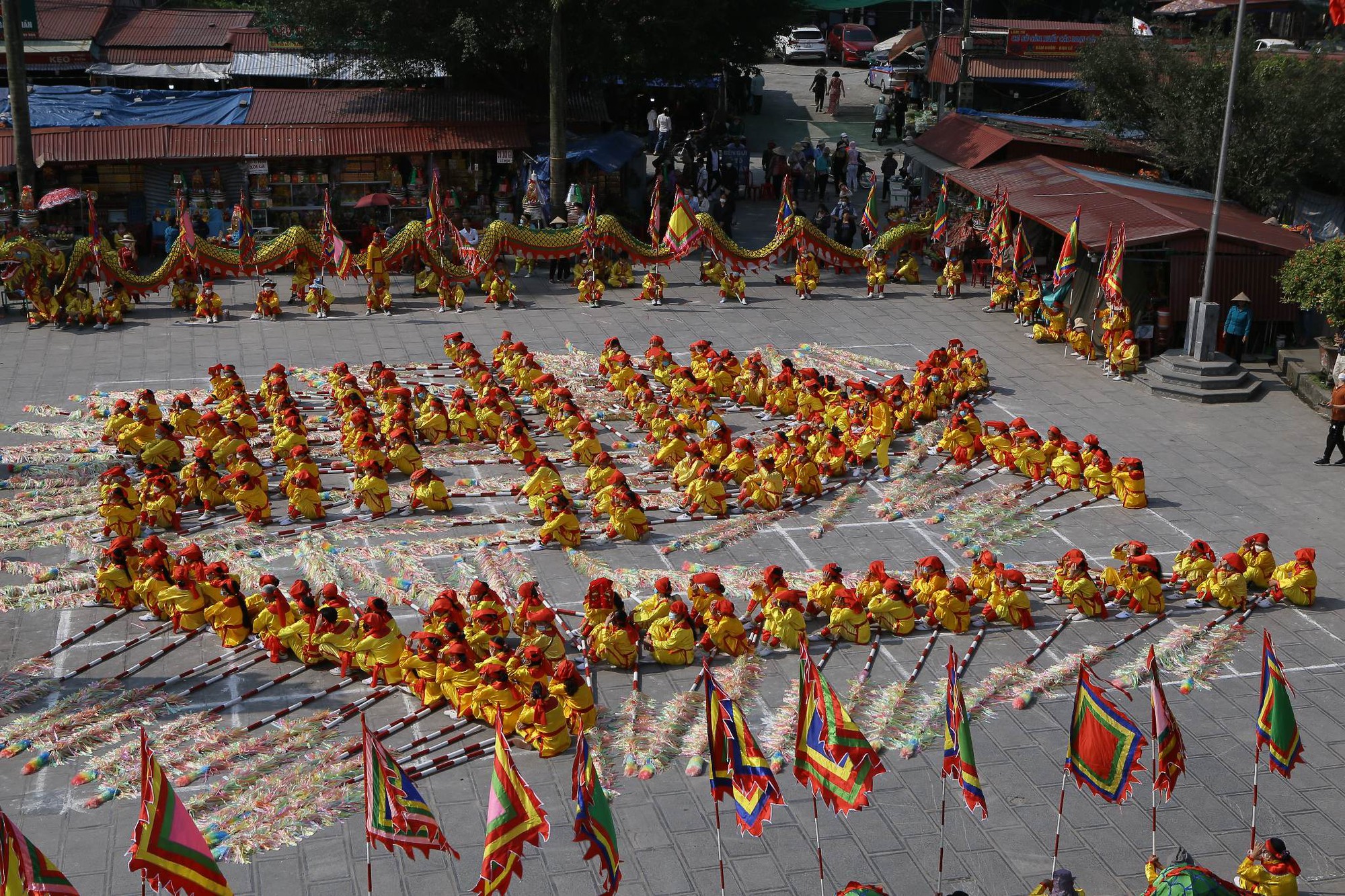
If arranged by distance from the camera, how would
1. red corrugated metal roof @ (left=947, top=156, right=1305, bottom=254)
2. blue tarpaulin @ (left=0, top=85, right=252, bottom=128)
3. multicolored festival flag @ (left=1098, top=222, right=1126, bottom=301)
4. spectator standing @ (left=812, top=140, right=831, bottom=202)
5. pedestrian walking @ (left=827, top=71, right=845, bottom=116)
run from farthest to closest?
pedestrian walking @ (left=827, top=71, right=845, bottom=116)
spectator standing @ (left=812, top=140, right=831, bottom=202)
blue tarpaulin @ (left=0, top=85, right=252, bottom=128)
red corrugated metal roof @ (left=947, top=156, right=1305, bottom=254)
multicolored festival flag @ (left=1098, top=222, right=1126, bottom=301)

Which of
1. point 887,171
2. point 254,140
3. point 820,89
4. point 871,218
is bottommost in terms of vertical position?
point 871,218

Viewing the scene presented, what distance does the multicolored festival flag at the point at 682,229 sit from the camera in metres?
26.9

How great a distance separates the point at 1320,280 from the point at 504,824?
54.2 feet

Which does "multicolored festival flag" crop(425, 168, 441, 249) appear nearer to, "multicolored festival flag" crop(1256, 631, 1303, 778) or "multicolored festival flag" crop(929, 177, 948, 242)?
"multicolored festival flag" crop(929, 177, 948, 242)

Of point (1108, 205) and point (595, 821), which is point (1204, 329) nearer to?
point (1108, 205)

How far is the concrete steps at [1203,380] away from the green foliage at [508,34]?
13.7 metres

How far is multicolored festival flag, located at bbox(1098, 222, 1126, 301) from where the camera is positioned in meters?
22.4

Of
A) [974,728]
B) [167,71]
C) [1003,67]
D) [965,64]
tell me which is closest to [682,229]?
[965,64]

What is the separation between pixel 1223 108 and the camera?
2647 centimetres

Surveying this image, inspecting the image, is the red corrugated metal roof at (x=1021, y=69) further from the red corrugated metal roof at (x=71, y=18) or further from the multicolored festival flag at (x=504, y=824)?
the multicolored festival flag at (x=504, y=824)

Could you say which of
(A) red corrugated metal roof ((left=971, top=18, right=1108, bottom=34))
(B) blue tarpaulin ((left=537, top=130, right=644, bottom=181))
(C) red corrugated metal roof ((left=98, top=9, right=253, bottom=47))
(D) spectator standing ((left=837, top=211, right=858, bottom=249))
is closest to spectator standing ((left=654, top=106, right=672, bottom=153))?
(B) blue tarpaulin ((left=537, top=130, right=644, bottom=181))

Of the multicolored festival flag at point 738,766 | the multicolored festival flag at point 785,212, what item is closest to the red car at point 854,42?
the multicolored festival flag at point 785,212

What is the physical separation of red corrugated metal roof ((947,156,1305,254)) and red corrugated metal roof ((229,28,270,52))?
1887cm

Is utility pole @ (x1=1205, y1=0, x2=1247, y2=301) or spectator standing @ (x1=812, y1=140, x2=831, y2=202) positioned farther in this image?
spectator standing @ (x1=812, y1=140, x2=831, y2=202)
